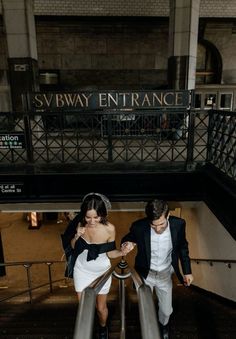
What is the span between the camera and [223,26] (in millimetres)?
11539

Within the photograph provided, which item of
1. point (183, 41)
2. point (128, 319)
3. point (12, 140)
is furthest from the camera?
point (183, 41)

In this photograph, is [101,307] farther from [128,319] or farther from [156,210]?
[156,210]

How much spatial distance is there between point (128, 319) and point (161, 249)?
1414mm

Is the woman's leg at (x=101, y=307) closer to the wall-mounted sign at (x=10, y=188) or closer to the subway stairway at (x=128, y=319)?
the subway stairway at (x=128, y=319)

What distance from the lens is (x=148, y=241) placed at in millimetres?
2611

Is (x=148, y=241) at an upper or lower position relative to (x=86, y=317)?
lower

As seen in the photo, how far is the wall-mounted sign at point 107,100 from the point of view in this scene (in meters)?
5.01

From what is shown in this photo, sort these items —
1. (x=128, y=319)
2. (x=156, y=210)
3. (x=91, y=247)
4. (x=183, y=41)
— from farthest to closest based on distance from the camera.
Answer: (x=183, y=41) < (x=128, y=319) < (x=91, y=247) < (x=156, y=210)

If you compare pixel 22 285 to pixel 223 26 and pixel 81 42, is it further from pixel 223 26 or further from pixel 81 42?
pixel 223 26

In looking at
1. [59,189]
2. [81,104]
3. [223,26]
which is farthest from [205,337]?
[223,26]

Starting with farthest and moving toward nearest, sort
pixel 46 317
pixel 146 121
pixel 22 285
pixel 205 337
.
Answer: pixel 22 285 < pixel 146 121 < pixel 46 317 < pixel 205 337

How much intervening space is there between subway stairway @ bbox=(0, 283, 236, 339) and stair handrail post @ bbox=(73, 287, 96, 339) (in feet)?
5.79

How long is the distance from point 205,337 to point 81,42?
11368 mm

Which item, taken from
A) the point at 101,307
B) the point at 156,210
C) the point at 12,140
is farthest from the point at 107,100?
the point at 101,307
